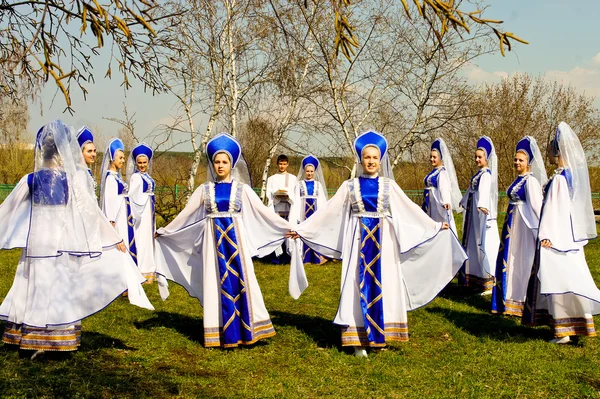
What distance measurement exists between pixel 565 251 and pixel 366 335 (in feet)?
6.50

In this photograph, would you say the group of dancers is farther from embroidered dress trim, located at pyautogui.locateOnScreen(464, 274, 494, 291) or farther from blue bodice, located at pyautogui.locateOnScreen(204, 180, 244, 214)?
embroidered dress trim, located at pyautogui.locateOnScreen(464, 274, 494, 291)

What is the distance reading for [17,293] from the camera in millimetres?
5430

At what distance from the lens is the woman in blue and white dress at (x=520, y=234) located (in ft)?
24.2

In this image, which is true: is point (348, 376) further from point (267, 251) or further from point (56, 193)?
point (56, 193)

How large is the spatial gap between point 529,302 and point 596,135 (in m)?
16.6

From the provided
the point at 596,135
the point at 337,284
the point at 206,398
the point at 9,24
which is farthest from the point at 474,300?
the point at 596,135

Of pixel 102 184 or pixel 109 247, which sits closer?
pixel 109 247

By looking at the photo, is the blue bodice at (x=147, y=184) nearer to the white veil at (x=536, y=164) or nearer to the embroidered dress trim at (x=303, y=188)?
the embroidered dress trim at (x=303, y=188)

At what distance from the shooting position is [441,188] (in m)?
9.39

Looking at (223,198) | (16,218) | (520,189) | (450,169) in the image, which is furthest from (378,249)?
(450,169)

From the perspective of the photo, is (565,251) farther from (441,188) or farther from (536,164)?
(441,188)

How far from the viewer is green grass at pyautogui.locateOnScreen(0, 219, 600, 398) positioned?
192 inches

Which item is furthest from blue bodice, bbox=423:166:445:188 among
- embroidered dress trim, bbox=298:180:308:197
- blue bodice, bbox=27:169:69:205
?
blue bodice, bbox=27:169:69:205

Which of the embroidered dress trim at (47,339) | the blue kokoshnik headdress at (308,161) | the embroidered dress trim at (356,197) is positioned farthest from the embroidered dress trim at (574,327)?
the blue kokoshnik headdress at (308,161)
